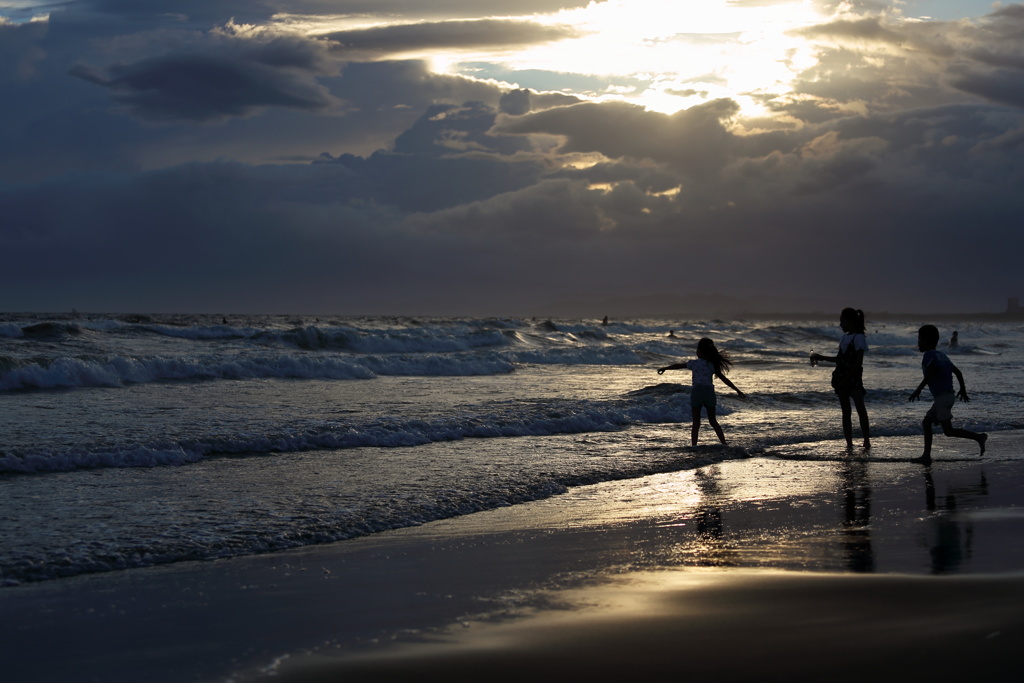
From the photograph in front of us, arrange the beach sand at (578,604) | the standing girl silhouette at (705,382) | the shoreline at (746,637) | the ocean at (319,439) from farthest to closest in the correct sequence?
the standing girl silhouette at (705,382)
the ocean at (319,439)
the beach sand at (578,604)
the shoreline at (746,637)

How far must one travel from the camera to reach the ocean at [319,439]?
6707 millimetres

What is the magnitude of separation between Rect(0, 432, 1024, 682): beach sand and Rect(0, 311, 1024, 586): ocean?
0.85 metres

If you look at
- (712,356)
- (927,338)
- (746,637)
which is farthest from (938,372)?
(746,637)

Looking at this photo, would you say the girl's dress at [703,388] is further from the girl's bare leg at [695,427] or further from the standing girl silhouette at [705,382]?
the girl's bare leg at [695,427]

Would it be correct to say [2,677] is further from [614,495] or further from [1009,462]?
[1009,462]

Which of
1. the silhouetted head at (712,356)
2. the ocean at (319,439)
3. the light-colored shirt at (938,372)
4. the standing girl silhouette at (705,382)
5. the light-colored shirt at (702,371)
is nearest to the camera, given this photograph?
the ocean at (319,439)

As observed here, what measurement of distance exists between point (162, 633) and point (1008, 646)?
4160 millimetres

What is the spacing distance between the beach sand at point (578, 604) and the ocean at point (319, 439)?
0.85 metres

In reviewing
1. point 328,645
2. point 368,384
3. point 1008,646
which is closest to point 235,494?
point 328,645

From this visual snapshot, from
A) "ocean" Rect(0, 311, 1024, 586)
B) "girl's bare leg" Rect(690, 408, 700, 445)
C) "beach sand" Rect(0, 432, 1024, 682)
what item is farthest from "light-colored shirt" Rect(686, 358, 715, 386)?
"beach sand" Rect(0, 432, 1024, 682)

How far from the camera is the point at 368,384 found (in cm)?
2175

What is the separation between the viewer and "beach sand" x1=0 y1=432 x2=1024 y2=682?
12.2 feet

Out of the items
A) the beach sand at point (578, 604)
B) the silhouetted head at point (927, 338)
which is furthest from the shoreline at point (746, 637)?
the silhouetted head at point (927, 338)

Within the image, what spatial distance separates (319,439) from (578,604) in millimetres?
7414
